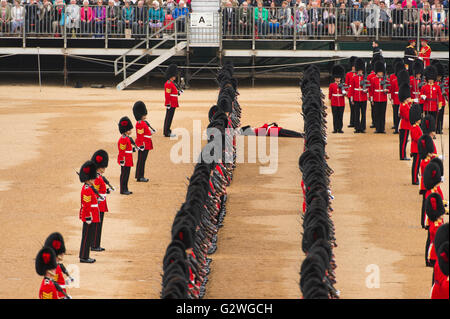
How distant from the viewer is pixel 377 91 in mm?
18500

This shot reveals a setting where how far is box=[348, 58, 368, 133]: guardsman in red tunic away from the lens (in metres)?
18.7

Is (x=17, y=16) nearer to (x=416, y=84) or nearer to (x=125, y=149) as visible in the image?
(x=416, y=84)

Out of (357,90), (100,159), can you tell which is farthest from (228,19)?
(100,159)

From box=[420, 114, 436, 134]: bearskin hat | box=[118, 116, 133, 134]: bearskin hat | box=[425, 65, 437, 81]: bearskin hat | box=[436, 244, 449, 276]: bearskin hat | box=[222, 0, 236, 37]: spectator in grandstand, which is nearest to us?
box=[436, 244, 449, 276]: bearskin hat

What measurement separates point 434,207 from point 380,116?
8826 millimetres

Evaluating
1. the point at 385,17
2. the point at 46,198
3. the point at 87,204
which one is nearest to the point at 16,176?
the point at 46,198

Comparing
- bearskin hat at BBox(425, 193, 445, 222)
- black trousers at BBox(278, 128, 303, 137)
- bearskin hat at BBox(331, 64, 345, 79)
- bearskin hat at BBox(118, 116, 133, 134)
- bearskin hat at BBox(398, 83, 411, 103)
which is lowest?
black trousers at BBox(278, 128, 303, 137)

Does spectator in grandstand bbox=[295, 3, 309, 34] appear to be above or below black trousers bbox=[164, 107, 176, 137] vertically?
above

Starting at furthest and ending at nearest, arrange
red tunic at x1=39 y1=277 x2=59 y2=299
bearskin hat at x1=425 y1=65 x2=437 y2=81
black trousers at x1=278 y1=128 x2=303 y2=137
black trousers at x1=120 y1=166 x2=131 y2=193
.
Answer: black trousers at x1=278 y1=128 x2=303 y2=137 < bearskin hat at x1=425 y1=65 x2=437 y2=81 < black trousers at x1=120 y1=166 x2=131 y2=193 < red tunic at x1=39 y1=277 x2=59 y2=299

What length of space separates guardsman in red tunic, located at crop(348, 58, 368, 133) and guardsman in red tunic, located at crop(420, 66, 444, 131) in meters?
1.24

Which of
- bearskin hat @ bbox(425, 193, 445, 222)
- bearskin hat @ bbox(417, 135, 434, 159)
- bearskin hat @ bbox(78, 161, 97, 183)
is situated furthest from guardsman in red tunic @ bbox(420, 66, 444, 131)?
bearskin hat @ bbox(78, 161, 97, 183)

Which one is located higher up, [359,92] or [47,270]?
[359,92]

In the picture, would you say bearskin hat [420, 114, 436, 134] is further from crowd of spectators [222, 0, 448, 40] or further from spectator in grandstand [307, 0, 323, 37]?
spectator in grandstand [307, 0, 323, 37]

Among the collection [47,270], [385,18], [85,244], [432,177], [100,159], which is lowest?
[85,244]
